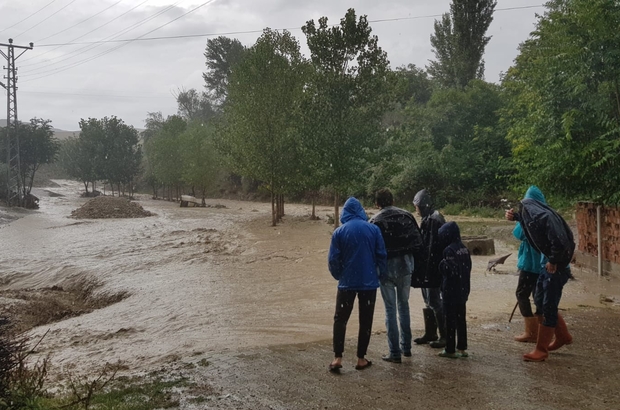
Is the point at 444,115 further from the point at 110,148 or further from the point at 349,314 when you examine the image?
the point at 110,148

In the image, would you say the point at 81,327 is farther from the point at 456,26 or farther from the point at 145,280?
the point at 456,26

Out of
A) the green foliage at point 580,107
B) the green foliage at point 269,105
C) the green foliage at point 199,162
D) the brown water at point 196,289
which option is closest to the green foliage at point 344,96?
the brown water at point 196,289

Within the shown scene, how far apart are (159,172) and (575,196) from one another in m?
50.7

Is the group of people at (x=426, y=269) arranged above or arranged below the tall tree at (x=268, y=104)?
below

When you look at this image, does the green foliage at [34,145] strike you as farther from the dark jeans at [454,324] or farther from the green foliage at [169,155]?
the dark jeans at [454,324]

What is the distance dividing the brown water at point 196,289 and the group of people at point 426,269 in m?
1.89

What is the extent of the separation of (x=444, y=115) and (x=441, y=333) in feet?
99.8

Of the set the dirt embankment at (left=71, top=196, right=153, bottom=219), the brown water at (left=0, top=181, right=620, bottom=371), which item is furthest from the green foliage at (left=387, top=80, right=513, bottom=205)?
the dirt embankment at (left=71, top=196, right=153, bottom=219)

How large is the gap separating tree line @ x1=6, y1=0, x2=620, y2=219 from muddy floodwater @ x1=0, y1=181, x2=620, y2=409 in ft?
9.61

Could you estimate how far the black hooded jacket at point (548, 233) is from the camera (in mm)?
5570

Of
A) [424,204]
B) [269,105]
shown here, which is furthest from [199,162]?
[424,204]

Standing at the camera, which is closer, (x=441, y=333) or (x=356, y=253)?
(x=356, y=253)

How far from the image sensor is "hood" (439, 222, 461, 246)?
6.09 meters

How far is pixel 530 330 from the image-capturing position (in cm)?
670
